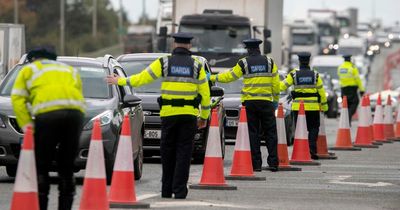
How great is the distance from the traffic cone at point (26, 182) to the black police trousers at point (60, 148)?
30 centimetres

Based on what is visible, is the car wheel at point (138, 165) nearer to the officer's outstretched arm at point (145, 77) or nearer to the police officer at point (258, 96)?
the police officer at point (258, 96)

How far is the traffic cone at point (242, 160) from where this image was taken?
1752 centimetres

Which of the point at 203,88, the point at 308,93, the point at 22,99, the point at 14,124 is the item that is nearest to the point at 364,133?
the point at 308,93

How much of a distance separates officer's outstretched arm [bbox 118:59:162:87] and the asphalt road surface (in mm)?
1178

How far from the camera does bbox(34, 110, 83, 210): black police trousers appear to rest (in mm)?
11727

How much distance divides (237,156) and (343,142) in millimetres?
8495

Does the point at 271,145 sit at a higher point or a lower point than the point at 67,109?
lower

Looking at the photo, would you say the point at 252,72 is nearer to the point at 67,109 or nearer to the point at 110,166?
the point at 110,166

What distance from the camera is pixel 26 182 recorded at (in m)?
11.4

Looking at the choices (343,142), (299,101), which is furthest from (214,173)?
(343,142)

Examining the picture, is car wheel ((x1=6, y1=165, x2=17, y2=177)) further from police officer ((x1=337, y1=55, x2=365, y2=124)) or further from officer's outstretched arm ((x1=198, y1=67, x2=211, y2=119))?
police officer ((x1=337, y1=55, x2=365, y2=124))

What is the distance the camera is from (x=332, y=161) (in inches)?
894

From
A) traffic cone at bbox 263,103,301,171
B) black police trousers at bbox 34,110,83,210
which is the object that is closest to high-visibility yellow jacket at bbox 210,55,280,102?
traffic cone at bbox 263,103,301,171

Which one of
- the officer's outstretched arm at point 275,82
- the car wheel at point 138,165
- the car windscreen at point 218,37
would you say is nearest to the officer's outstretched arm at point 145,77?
the car wheel at point 138,165
